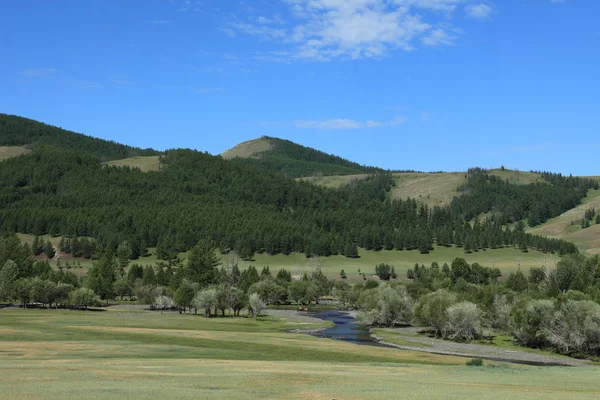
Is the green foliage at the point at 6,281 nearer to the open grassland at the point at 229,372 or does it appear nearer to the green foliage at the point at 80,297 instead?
the green foliage at the point at 80,297

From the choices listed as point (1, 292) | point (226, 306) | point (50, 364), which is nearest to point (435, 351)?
point (50, 364)

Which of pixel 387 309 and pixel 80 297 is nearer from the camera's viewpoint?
pixel 387 309

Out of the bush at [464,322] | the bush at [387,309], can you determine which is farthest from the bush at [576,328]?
the bush at [387,309]

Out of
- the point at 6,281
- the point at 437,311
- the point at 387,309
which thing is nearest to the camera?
the point at 437,311

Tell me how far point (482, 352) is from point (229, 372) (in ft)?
207

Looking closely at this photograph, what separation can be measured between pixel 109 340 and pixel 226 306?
81951mm

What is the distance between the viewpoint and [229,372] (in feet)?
173

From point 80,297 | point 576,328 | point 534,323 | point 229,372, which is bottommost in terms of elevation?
point 80,297

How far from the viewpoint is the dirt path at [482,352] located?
9119cm

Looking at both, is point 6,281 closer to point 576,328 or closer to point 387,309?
point 387,309

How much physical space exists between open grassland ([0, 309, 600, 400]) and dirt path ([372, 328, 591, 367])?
40.0ft

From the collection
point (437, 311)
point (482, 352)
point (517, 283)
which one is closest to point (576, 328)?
point (482, 352)

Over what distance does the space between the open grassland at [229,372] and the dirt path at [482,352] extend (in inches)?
480

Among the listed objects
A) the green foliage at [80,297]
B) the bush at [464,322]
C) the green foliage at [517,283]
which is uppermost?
the green foliage at [517,283]
